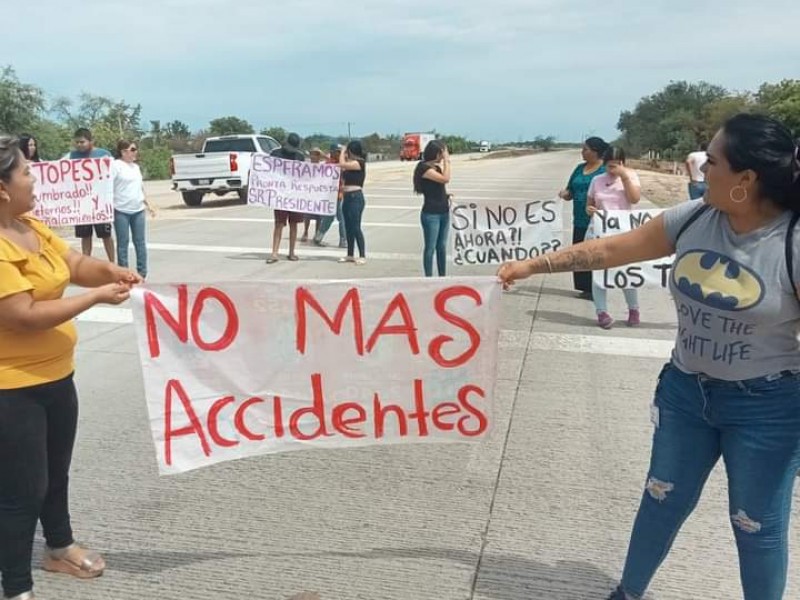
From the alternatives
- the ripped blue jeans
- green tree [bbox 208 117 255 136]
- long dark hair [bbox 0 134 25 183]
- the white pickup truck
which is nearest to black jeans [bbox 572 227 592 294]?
the ripped blue jeans

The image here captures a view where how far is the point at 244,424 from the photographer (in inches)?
123

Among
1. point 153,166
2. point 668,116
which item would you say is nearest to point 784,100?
point 668,116

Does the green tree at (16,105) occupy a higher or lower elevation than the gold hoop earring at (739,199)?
higher

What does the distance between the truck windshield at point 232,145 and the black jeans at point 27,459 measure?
1907 cm

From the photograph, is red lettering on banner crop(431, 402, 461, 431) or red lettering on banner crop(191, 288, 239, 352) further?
red lettering on banner crop(431, 402, 461, 431)

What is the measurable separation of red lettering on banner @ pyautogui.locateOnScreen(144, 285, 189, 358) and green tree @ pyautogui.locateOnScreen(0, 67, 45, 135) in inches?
1324

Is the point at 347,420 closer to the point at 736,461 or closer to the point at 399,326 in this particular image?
the point at 399,326

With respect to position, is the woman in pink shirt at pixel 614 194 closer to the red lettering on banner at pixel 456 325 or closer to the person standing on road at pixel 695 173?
the red lettering on banner at pixel 456 325

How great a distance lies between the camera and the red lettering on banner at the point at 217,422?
3096 mm

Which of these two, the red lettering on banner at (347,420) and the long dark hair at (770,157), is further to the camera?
the red lettering on banner at (347,420)

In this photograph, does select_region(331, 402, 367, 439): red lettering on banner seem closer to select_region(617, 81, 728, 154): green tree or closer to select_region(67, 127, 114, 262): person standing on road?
select_region(67, 127, 114, 262): person standing on road

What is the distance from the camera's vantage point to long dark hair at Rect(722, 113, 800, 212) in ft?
7.18

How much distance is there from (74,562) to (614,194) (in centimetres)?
594

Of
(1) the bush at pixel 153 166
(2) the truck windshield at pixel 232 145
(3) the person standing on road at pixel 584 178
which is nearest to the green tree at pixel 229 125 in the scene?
(1) the bush at pixel 153 166
